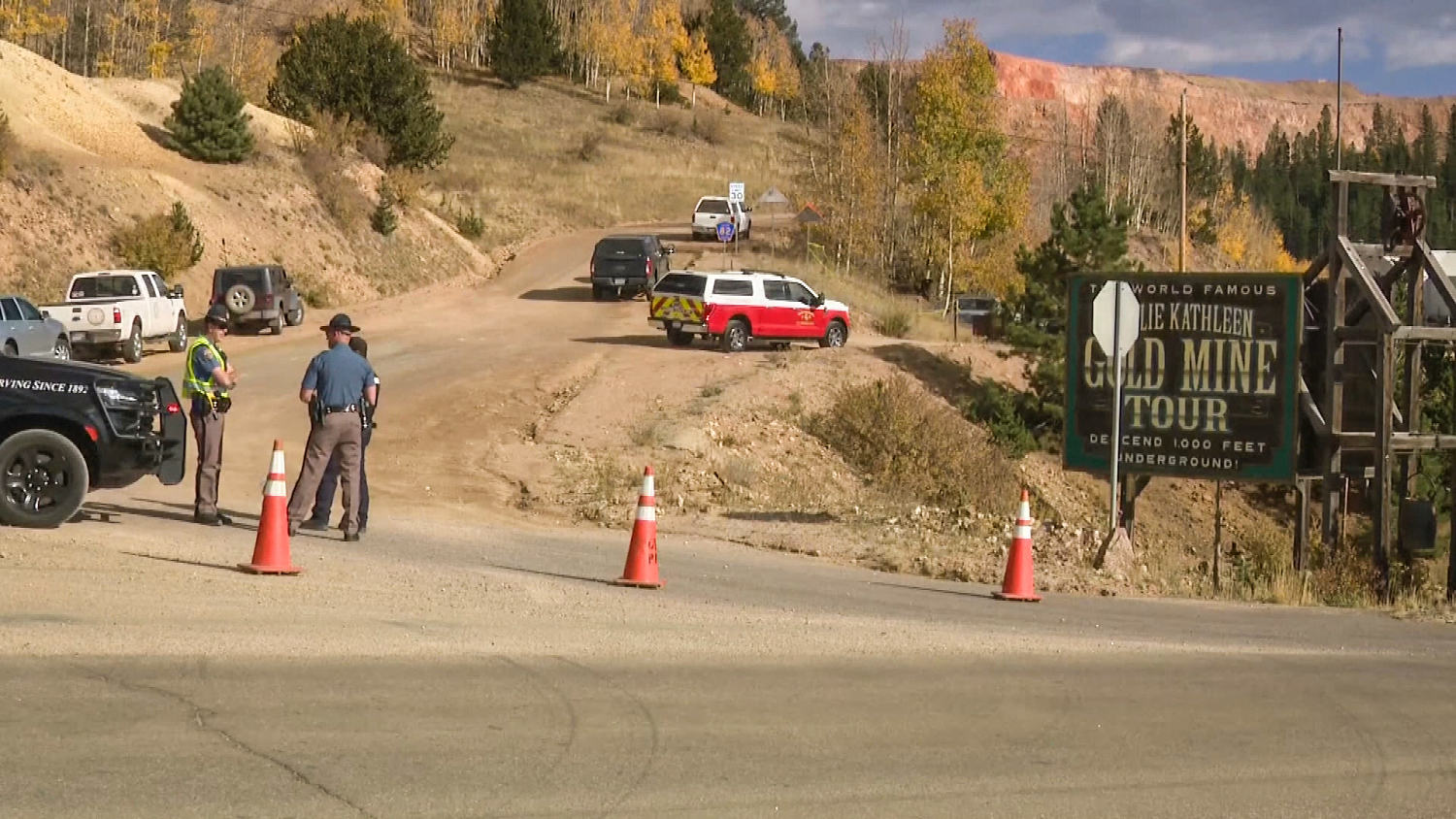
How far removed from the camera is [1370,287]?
18.6 m

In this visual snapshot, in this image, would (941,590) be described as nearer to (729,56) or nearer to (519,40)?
(519,40)

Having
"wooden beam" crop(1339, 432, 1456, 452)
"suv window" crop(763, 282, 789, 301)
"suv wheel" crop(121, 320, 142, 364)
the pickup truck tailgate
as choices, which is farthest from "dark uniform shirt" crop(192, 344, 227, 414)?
"suv window" crop(763, 282, 789, 301)

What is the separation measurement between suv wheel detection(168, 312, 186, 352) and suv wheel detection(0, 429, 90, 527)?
78.9 feet

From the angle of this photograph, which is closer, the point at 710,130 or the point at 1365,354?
the point at 1365,354

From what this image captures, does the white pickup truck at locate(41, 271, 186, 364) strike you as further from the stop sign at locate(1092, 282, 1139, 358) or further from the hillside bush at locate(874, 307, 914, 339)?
the stop sign at locate(1092, 282, 1139, 358)

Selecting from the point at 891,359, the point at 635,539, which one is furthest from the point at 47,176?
the point at 635,539

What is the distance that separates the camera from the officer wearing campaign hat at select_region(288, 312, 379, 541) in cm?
1488

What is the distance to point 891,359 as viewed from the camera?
3866 cm

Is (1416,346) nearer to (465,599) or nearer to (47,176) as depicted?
(465,599)

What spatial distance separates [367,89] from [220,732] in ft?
201

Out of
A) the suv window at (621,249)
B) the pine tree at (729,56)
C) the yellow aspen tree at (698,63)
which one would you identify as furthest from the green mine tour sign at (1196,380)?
the pine tree at (729,56)

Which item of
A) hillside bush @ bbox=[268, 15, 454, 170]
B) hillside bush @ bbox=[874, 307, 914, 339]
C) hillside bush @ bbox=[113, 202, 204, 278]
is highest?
hillside bush @ bbox=[268, 15, 454, 170]

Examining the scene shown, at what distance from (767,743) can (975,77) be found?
60134 mm

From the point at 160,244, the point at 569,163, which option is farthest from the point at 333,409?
the point at 569,163
